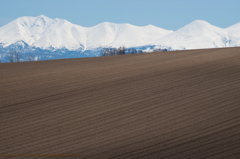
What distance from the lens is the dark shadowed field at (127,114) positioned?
11438 millimetres

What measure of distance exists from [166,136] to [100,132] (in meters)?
2.56

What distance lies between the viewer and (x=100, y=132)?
12.9m

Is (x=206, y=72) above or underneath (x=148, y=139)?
above

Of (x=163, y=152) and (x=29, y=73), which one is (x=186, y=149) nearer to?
(x=163, y=152)

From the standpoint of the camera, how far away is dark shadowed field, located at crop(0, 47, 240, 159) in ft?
37.5

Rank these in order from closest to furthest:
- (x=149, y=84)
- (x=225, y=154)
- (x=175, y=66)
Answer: (x=225, y=154) < (x=149, y=84) < (x=175, y=66)

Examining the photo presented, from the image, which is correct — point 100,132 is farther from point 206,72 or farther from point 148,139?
point 206,72

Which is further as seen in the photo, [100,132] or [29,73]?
[29,73]

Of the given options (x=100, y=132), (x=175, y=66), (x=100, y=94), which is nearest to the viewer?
(x=100, y=132)

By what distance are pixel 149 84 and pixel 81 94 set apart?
3.99 meters

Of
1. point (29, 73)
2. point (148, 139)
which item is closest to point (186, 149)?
point (148, 139)

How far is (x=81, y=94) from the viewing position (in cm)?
1805

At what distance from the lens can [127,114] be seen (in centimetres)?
1460

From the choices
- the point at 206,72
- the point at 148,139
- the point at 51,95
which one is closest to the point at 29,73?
the point at 51,95
